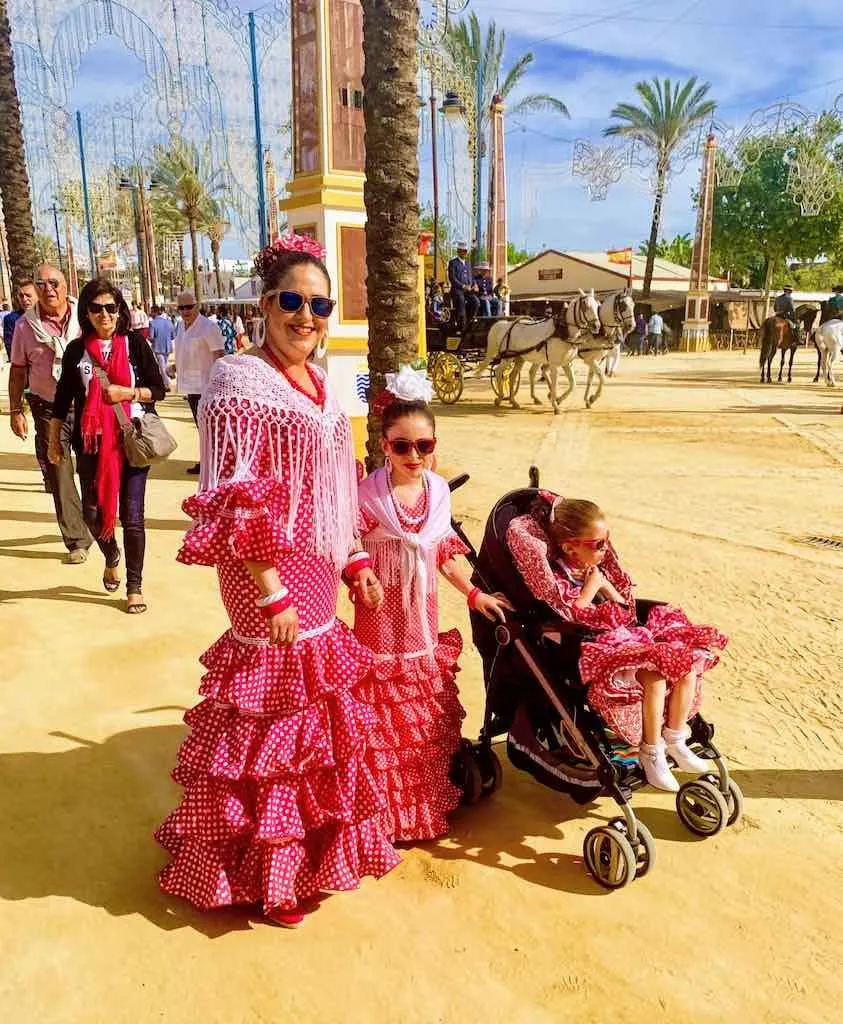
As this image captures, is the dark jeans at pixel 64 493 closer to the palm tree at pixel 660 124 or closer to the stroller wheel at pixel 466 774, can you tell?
the stroller wheel at pixel 466 774

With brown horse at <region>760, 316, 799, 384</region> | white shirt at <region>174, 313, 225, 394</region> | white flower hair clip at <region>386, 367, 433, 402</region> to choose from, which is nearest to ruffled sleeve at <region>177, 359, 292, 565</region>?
white flower hair clip at <region>386, 367, 433, 402</region>

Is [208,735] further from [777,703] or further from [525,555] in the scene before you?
[777,703]

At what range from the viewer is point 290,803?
8.42ft

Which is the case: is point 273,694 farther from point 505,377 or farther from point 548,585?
point 505,377

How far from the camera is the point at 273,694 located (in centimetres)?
257

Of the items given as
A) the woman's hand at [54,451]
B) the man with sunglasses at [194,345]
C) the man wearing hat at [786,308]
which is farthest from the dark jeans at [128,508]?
the man wearing hat at [786,308]

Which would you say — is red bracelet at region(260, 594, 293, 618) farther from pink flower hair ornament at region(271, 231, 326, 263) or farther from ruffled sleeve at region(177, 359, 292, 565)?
pink flower hair ornament at region(271, 231, 326, 263)

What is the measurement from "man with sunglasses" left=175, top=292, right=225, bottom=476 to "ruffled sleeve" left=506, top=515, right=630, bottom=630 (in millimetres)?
5993

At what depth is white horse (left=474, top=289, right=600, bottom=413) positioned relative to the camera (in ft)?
46.0

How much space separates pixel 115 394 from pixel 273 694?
3067 millimetres

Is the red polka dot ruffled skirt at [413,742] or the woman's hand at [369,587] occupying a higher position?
the woman's hand at [369,587]

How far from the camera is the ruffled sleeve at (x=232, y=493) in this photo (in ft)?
7.79

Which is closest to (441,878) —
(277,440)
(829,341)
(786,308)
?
(277,440)

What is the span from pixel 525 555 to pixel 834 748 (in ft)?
6.20
